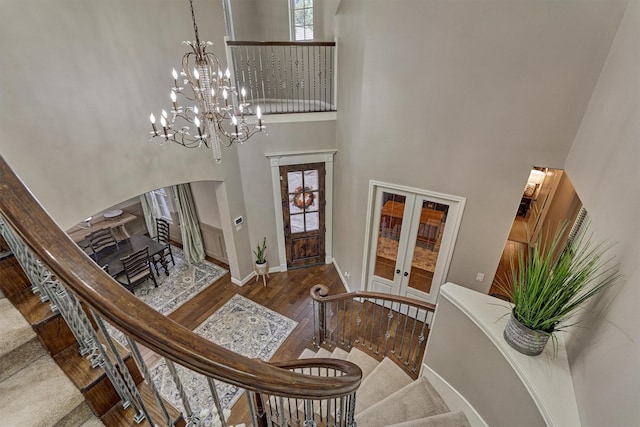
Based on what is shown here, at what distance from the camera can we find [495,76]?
285 cm

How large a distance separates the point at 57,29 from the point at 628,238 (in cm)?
447

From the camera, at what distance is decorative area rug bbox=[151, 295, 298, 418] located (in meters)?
3.70

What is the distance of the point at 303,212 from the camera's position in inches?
222

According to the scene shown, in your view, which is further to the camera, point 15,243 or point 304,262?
point 304,262

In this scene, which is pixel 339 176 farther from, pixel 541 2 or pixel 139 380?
pixel 139 380

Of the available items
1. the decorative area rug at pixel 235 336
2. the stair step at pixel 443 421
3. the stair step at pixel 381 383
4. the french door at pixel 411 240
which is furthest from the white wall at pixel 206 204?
the stair step at pixel 443 421

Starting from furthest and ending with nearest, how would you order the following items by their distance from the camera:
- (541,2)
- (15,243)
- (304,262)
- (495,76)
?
(304,262), (495,76), (541,2), (15,243)

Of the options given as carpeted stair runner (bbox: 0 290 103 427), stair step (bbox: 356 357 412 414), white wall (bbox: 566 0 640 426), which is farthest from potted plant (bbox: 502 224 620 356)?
carpeted stair runner (bbox: 0 290 103 427)

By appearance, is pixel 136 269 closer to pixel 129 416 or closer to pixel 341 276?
pixel 341 276

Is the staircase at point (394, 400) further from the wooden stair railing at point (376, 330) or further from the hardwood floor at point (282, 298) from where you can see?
the hardwood floor at point (282, 298)

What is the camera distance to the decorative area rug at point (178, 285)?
5.18 m

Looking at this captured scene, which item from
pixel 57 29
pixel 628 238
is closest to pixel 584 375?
pixel 628 238

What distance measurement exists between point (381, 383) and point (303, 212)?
3.31 m

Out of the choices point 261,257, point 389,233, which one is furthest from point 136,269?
point 389,233
